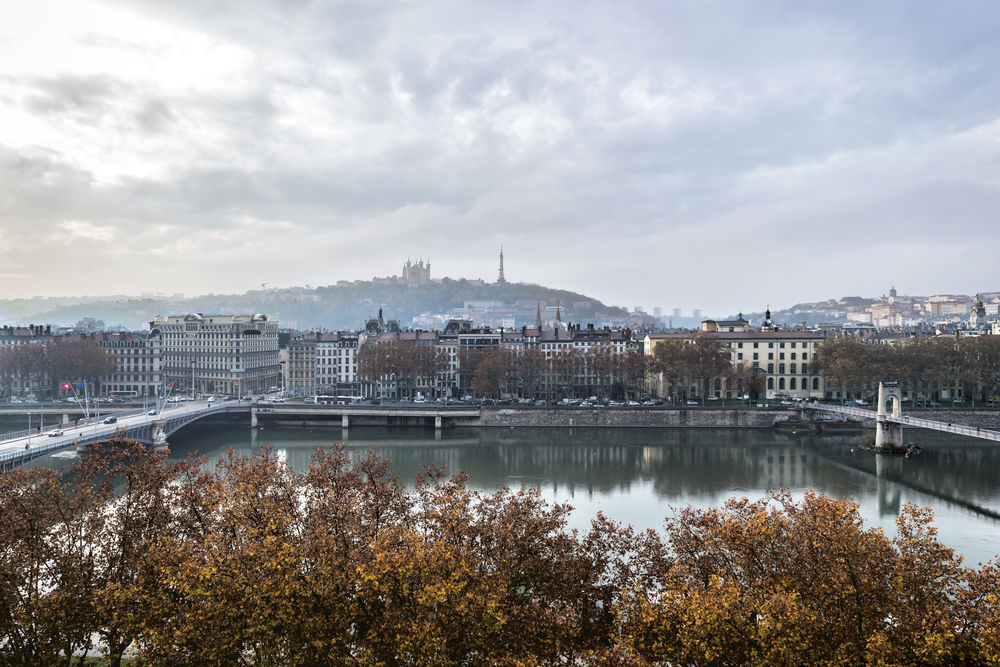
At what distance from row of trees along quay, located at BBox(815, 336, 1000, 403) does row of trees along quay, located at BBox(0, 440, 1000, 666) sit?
2304 inches

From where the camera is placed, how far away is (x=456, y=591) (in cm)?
1348

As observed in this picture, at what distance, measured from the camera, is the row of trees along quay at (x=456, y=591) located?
13.2 m

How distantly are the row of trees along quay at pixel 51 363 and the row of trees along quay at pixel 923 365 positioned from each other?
76.7 m

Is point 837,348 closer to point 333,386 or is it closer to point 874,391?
point 874,391

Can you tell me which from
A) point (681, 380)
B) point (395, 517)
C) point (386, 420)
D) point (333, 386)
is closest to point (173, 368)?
point (333, 386)

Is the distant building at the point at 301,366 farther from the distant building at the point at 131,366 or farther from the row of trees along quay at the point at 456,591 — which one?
the row of trees along quay at the point at 456,591

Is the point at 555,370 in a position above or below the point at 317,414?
above

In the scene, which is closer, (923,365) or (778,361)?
(923,365)

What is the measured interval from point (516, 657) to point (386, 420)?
55973 mm

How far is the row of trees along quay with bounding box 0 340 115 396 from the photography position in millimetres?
78438

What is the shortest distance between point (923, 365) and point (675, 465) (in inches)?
1398

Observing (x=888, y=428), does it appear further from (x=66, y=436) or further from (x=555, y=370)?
(x=66, y=436)

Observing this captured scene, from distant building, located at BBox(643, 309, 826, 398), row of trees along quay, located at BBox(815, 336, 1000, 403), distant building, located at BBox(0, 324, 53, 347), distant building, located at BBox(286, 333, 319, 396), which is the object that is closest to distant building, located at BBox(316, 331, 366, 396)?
distant building, located at BBox(286, 333, 319, 396)

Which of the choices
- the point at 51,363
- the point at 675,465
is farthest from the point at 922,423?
the point at 51,363
